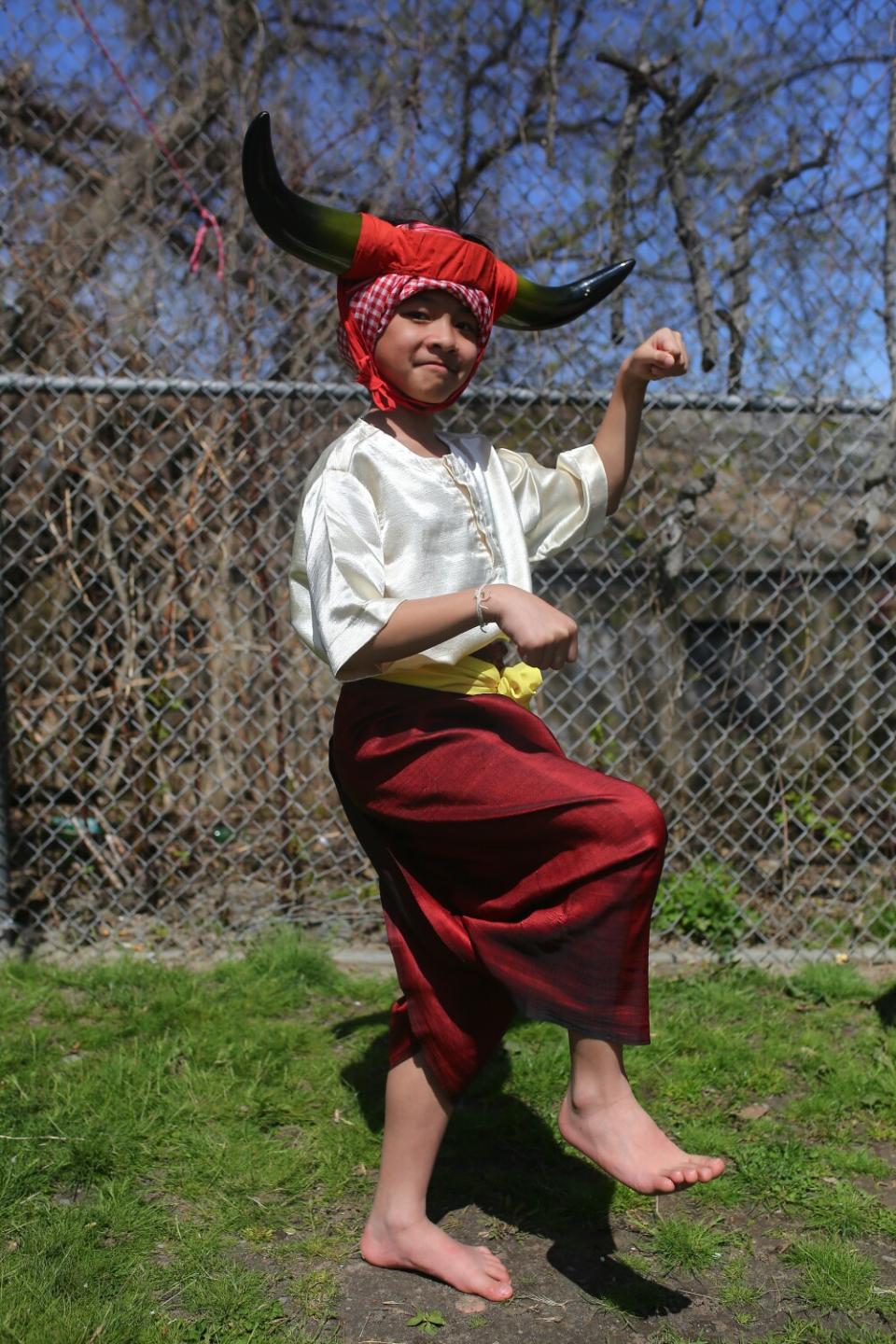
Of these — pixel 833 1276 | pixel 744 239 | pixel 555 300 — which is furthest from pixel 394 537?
pixel 744 239

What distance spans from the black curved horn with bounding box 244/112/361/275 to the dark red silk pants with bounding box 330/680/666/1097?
0.77 meters

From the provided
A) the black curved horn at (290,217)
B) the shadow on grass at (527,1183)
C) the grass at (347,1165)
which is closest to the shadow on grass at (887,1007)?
the grass at (347,1165)

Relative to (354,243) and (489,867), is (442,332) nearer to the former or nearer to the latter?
(354,243)

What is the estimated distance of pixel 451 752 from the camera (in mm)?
1974

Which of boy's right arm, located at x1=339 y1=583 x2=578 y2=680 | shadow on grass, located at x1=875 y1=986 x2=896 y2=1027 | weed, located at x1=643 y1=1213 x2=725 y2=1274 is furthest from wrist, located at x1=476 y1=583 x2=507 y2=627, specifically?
shadow on grass, located at x1=875 y1=986 x2=896 y2=1027

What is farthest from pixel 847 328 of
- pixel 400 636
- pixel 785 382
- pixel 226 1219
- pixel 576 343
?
pixel 226 1219

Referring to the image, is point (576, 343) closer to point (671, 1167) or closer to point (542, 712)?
point (542, 712)

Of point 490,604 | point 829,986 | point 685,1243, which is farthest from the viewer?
point 829,986

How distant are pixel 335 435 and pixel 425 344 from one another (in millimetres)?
1802

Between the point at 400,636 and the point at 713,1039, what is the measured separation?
5.75 ft

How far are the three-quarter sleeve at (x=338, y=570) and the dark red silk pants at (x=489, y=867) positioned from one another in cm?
22

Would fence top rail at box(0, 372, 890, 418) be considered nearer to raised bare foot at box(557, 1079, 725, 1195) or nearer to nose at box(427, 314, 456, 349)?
nose at box(427, 314, 456, 349)

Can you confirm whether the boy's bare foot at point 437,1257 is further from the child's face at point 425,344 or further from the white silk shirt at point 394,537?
the child's face at point 425,344

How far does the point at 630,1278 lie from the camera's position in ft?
6.86
